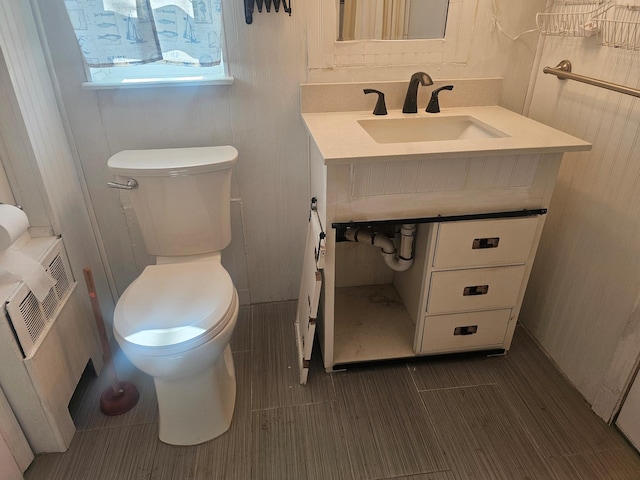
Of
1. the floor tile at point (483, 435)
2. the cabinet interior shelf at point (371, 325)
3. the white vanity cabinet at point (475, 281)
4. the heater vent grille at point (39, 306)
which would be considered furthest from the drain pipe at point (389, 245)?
the heater vent grille at point (39, 306)

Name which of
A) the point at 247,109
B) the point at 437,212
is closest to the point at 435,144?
the point at 437,212

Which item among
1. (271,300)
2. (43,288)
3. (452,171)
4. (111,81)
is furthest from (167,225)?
A: (452,171)

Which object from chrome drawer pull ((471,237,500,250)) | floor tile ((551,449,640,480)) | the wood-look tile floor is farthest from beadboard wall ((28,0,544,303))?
floor tile ((551,449,640,480))

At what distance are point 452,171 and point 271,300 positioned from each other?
1153 mm

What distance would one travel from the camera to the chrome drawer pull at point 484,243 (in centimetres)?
154

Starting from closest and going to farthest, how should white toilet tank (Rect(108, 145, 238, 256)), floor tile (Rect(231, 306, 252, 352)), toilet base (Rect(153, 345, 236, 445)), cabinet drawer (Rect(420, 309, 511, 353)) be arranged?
1. toilet base (Rect(153, 345, 236, 445))
2. white toilet tank (Rect(108, 145, 238, 256))
3. cabinet drawer (Rect(420, 309, 511, 353))
4. floor tile (Rect(231, 306, 252, 352))

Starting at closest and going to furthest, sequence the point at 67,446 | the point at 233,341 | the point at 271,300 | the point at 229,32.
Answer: the point at 67,446 < the point at 229,32 < the point at 233,341 < the point at 271,300

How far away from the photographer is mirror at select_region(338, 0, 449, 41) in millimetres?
1662

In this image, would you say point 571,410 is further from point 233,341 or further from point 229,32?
point 229,32

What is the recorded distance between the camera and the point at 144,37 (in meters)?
1.54

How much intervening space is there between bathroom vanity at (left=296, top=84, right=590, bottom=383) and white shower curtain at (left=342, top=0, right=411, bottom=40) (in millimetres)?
293

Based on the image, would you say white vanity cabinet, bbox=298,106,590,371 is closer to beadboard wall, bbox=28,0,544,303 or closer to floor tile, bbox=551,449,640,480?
beadboard wall, bbox=28,0,544,303

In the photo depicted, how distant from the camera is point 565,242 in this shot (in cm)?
172

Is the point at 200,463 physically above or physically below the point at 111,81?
below
